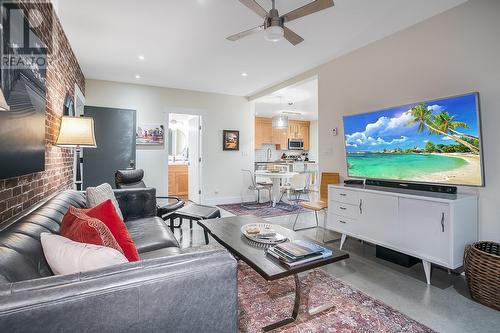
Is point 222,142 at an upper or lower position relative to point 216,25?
lower

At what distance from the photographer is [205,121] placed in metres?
5.65

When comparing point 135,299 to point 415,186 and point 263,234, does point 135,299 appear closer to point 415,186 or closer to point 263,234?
point 263,234

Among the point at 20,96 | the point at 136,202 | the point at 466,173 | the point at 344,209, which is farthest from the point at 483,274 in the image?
the point at 20,96

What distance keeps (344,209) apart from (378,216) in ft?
1.43

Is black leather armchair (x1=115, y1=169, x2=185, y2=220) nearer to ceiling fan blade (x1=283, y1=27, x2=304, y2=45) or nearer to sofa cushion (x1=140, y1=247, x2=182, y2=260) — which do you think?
sofa cushion (x1=140, y1=247, x2=182, y2=260)

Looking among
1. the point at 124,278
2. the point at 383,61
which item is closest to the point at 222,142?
the point at 383,61

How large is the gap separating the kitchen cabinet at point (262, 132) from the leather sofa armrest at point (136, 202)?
19.2 ft

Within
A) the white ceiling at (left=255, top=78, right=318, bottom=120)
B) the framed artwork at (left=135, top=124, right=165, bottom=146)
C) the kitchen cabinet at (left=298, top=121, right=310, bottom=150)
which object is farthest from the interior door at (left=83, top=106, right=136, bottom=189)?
the kitchen cabinet at (left=298, top=121, right=310, bottom=150)

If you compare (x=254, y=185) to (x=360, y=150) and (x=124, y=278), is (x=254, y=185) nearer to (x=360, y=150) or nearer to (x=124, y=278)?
(x=360, y=150)

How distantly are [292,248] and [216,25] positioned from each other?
97.0 inches

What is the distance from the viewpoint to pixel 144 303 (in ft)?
2.59

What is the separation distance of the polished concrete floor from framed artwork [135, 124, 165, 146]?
4.04m

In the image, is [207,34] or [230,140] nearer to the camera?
[207,34]

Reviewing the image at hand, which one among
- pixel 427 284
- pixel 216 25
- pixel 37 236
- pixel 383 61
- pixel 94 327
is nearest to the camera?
pixel 94 327
